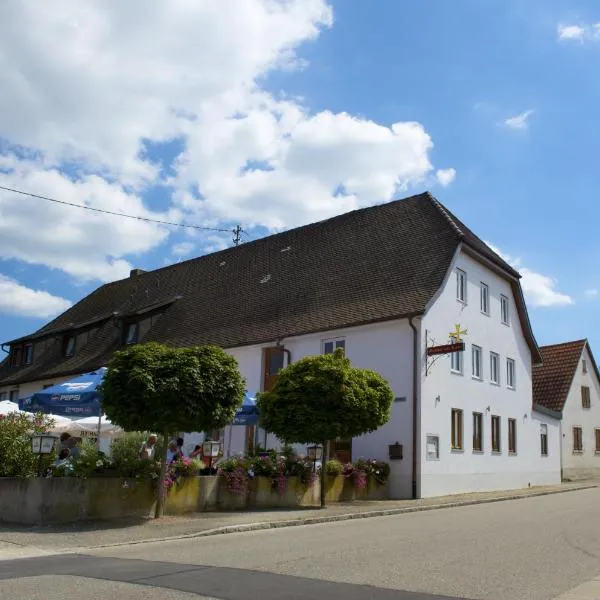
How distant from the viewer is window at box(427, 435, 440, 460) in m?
23.3

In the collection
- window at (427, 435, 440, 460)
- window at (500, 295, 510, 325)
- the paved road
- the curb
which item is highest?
window at (500, 295, 510, 325)

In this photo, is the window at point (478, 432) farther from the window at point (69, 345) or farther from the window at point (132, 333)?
the window at point (69, 345)

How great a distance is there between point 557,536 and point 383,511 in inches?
229

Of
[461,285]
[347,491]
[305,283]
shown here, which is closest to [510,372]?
[461,285]

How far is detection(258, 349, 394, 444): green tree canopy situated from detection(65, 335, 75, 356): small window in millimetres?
23665

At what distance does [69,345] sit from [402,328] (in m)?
23.0

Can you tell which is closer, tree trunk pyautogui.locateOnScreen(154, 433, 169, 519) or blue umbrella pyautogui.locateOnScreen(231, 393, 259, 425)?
tree trunk pyautogui.locateOnScreen(154, 433, 169, 519)

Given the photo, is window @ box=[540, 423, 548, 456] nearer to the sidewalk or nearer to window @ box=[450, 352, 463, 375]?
window @ box=[450, 352, 463, 375]

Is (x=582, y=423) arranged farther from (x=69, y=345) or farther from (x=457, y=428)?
(x=69, y=345)

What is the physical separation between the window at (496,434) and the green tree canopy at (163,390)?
54.1 ft

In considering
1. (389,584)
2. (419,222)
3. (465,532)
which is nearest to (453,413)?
(419,222)

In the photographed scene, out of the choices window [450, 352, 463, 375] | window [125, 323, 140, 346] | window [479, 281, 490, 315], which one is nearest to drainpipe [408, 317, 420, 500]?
window [450, 352, 463, 375]

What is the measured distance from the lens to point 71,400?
17.3m

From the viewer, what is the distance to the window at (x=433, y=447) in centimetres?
2326
